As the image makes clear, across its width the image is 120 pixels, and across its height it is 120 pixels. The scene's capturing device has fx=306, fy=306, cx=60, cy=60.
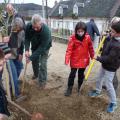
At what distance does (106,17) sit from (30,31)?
90.3ft

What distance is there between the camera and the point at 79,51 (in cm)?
551

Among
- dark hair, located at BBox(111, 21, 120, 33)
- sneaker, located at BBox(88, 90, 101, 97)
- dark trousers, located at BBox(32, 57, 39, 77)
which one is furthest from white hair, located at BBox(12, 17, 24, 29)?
sneaker, located at BBox(88, 90, 101, 97)

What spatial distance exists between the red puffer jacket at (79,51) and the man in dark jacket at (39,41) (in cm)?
49

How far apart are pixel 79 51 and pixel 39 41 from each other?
33.8 inches

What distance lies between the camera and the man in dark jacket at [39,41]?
5.48 meters

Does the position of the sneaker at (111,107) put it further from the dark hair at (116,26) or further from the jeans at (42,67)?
the jeans at (42,67)

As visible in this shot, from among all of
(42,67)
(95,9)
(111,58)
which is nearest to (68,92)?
(42,67)

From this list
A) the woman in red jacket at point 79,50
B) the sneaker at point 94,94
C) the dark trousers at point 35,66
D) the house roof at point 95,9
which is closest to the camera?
the woman in red jacket at point 79,50

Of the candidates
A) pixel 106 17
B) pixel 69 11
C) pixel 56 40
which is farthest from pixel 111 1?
pixel 56 40

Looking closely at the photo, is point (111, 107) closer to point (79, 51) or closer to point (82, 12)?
point (79, 51)

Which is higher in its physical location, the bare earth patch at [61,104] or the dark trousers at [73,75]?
the dark trousers at [73,75]

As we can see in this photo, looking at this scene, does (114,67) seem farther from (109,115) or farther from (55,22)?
(55,22)

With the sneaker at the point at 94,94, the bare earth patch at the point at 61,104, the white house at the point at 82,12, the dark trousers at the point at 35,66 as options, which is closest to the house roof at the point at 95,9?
the white house at the point at 82,12

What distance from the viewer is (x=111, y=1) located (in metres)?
33.9
